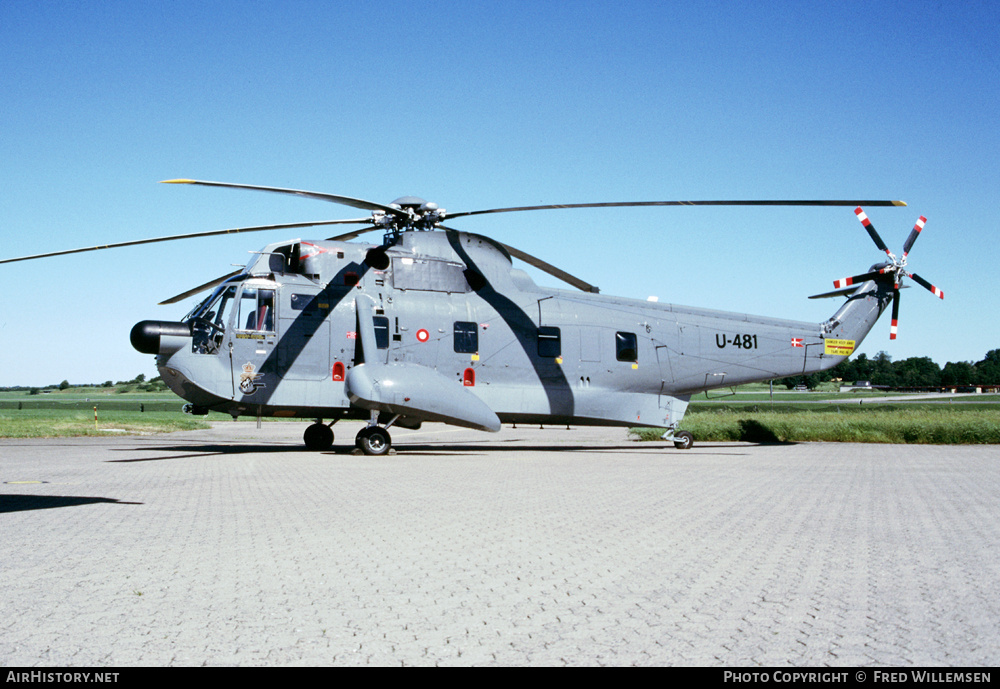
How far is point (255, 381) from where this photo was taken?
60.4 feet

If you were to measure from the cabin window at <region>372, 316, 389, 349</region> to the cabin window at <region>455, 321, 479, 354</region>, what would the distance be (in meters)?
1.87

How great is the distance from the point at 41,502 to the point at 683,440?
58.2 feet

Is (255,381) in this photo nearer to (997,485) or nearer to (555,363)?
(555,363)

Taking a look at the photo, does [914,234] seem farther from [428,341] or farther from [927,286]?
[428,341]

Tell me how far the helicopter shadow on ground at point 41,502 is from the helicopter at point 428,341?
268 inches

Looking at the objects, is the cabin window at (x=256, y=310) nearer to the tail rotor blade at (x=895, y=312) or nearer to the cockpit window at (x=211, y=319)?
the cockpit window at (x=211, y=319)

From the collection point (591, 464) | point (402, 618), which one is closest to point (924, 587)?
point (402, 618)

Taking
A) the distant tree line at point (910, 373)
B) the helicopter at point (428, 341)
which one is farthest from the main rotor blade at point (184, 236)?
the distant tree line at point (910, 373)

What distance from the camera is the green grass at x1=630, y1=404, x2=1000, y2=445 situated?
24938mm

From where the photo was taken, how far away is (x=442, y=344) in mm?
19844

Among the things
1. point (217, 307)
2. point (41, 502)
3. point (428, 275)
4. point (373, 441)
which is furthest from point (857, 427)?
point (41, 502)

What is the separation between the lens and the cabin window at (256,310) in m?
18.4

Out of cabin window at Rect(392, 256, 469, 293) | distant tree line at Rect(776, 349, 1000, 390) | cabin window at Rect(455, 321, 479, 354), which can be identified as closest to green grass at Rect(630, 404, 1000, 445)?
cabin window at Rect(455, 321, 479, 354)
